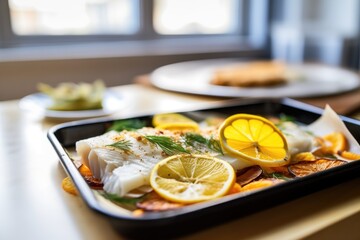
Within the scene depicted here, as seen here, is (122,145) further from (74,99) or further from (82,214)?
(74,99)

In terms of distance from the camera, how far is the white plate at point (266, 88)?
127 cm

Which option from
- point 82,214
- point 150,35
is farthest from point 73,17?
point 82,214

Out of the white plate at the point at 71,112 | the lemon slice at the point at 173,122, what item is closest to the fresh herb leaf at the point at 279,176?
the lemon slice at the point at 173,122

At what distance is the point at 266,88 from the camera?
1388mm

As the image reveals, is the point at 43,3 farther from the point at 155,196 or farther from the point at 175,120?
the point at 155,196

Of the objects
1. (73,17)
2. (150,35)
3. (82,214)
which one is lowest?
(82,214)

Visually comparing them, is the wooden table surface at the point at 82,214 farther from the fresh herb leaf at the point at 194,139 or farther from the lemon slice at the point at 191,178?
the fresh herb leaf at the point at 194,139

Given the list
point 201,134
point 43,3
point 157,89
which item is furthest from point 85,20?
point 201,134

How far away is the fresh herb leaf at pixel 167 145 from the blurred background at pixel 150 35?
4.74 ft

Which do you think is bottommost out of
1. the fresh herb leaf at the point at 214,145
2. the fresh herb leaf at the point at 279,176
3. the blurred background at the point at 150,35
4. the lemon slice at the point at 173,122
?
the fresh herb leaf at the point at 279,176

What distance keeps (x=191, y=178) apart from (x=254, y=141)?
0.53ft

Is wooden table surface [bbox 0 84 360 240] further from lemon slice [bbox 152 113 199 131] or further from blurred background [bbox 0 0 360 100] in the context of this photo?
blurred background [bbox 0 0 360 100]

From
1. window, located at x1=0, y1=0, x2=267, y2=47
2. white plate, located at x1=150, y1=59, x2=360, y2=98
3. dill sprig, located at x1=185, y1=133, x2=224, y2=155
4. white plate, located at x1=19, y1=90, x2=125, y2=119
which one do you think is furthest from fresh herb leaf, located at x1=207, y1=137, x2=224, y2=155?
window, located at x1=0, y1=0, x2=267, y2=47

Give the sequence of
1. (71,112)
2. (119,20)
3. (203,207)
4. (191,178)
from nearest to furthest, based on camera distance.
Result: (203,207) < (191,178) < (71,112) < (119,20)
